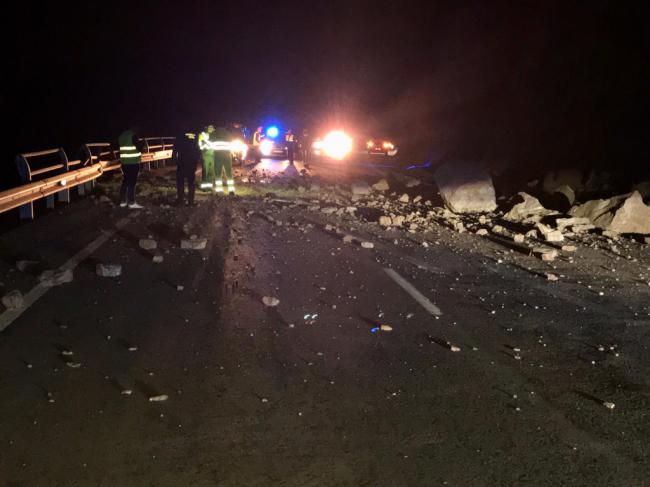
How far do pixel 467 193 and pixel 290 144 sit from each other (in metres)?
15.0

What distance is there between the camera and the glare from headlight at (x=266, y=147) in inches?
1165

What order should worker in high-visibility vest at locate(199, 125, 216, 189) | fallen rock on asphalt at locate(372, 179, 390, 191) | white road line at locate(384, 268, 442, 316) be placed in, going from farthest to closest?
fallen rock on asphalt at locate(372, 179, 390, 191) < worker in high-visibility vest at locate(199, 125, 216, 189) < white road line at locate(384, 268, 442, 316)

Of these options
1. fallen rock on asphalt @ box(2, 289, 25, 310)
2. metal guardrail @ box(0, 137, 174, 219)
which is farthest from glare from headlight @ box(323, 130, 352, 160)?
fallen rock on asphalt @ box(2, 289, 25, 310)

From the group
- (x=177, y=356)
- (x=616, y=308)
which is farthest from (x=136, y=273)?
(x=616, y=308)

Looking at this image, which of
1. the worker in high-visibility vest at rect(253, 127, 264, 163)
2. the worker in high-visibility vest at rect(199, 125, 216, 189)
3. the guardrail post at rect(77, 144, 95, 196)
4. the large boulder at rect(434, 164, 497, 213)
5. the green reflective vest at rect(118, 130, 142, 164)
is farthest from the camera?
the worker in high-visibility vest at rect(253, 127, 264, 163)

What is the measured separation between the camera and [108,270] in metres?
8.30

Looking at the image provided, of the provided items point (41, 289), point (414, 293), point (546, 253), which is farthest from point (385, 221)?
point (41, 289)

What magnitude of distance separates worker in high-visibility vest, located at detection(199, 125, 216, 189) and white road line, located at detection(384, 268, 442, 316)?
8674 mm

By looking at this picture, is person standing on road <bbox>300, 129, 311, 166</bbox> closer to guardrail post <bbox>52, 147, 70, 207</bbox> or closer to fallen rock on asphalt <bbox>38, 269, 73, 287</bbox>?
guardrail post <bbox>52, 147, 70, 207</bbox>

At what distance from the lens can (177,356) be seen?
558 cm

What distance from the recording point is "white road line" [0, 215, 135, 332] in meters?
6.54

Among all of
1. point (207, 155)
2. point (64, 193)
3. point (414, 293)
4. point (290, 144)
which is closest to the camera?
point (414, 293)

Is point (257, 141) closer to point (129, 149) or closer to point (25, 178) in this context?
point (129, 149)

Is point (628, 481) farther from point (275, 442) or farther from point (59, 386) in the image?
point (59, 386)
